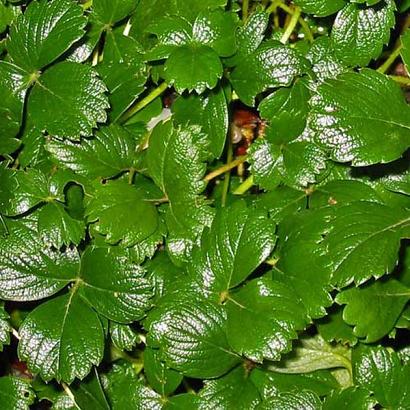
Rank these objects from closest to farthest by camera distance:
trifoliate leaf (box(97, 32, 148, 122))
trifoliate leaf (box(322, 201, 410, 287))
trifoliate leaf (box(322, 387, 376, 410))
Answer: trifoliate leaf (box(322, 201, 410, 287)) < trifoliate leaf (box(322, 387, 376, 410)) < trifoliate leaf (box(97, 32, 148, 122))

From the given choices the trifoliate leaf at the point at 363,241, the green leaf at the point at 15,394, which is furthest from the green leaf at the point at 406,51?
the green leaf at the point at 15,394

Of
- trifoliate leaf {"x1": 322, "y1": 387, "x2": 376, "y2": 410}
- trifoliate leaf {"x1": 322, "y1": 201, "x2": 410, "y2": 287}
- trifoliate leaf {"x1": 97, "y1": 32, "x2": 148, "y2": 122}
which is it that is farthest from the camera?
trifoliate leaf {"x1": 97, "y1": 32, "x2": 148, "y2": 122}

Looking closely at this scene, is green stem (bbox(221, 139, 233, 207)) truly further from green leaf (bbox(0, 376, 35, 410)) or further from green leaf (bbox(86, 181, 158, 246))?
green leaf (bbox(0, 376, 35, 410))

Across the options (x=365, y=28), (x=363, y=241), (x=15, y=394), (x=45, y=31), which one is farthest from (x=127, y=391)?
(x=365, y=28)

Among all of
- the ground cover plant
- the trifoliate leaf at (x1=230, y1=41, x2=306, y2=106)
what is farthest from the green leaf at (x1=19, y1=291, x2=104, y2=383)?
the trifoliate leaf at (x1=230, y1=41, x2=306, y2=106)

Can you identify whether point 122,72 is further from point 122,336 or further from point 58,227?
point 122,336

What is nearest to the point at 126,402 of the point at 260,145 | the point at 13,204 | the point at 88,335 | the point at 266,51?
the point at 88,335

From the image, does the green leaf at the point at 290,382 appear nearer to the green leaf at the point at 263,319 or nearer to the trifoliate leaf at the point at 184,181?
the green leaf at the point at 263,319

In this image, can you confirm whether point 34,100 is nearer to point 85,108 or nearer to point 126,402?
point 85,108
